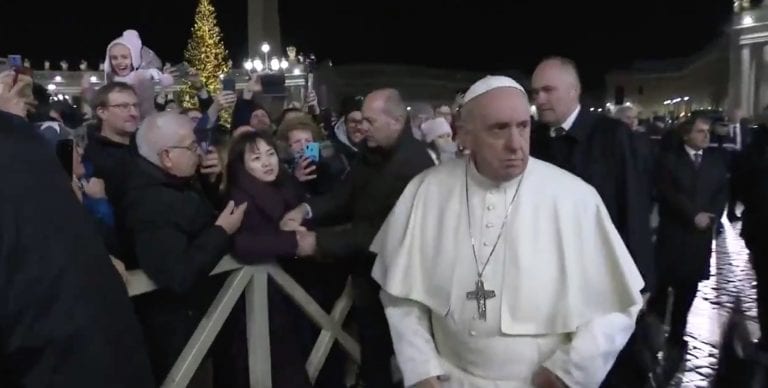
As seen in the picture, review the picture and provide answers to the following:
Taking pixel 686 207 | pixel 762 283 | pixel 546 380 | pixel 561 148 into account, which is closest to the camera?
pixel 546 380

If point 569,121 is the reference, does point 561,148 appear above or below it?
below

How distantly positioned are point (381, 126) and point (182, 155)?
1.11 meters

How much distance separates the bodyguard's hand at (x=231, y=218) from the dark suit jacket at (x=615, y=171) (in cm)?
173

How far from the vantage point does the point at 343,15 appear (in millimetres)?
38188

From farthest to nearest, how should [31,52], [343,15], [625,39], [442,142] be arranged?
[343,15], [31,52], [625,39], [442,142]

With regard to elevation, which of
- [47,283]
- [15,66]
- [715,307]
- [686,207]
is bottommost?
[715,307]

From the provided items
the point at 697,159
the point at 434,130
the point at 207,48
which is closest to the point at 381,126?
the point at 697,159

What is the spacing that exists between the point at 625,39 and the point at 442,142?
2425 cm

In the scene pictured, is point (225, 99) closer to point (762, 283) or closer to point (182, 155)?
point (182, 155)

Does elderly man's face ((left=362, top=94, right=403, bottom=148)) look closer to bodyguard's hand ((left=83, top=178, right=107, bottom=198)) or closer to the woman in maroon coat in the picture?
the woman in maroon coat

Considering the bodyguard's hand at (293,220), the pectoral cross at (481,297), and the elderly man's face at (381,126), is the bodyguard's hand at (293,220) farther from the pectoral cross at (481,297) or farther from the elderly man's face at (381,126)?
the pectoral cross at (481,297)

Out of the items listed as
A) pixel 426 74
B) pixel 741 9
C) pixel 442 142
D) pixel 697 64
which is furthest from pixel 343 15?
pixel 442 142

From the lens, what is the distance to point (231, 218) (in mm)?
4262

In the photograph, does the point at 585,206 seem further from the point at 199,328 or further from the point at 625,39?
the point at 625,39
